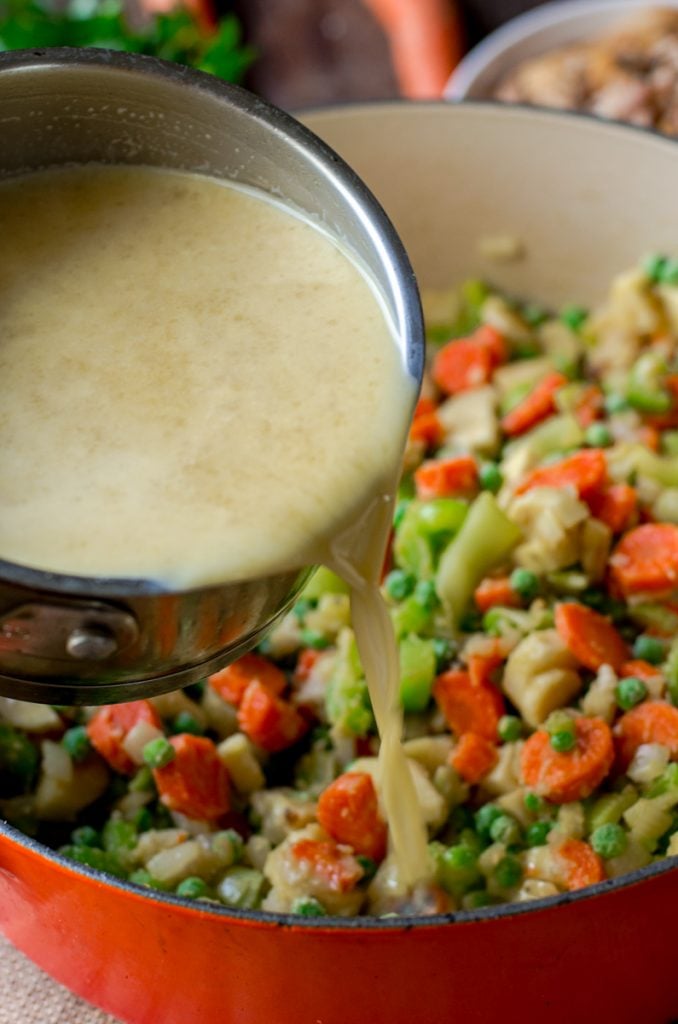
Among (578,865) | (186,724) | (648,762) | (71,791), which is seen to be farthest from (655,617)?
(71,791)

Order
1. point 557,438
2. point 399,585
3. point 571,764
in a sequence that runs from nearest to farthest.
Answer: point 571,764 < point 399,585 < point 557,438

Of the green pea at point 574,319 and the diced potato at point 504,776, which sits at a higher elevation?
the green pea at point 574,319

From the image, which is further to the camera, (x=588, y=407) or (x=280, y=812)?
(x=588, y=407)

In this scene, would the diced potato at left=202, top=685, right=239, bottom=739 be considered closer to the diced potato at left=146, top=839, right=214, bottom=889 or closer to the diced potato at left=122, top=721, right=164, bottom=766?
the diced potato at left=122, top=721, right=164, bottom=766

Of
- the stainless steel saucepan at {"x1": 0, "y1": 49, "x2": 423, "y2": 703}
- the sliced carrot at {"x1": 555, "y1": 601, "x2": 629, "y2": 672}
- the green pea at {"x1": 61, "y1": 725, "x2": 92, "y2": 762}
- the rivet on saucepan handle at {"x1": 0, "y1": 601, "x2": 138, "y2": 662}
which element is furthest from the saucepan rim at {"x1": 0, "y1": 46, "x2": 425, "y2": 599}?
the green pea at {"x1": 61, "y1": 725, "x2": 92, "y2": 762}

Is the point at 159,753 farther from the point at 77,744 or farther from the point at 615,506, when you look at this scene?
the point at 615,506

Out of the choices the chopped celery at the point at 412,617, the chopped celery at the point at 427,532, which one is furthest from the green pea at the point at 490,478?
the chopped celery at the point at 412,617

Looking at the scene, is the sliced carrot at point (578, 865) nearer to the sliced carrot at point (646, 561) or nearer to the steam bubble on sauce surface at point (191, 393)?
the steam bubble on sauce surface at point (191, 393)
